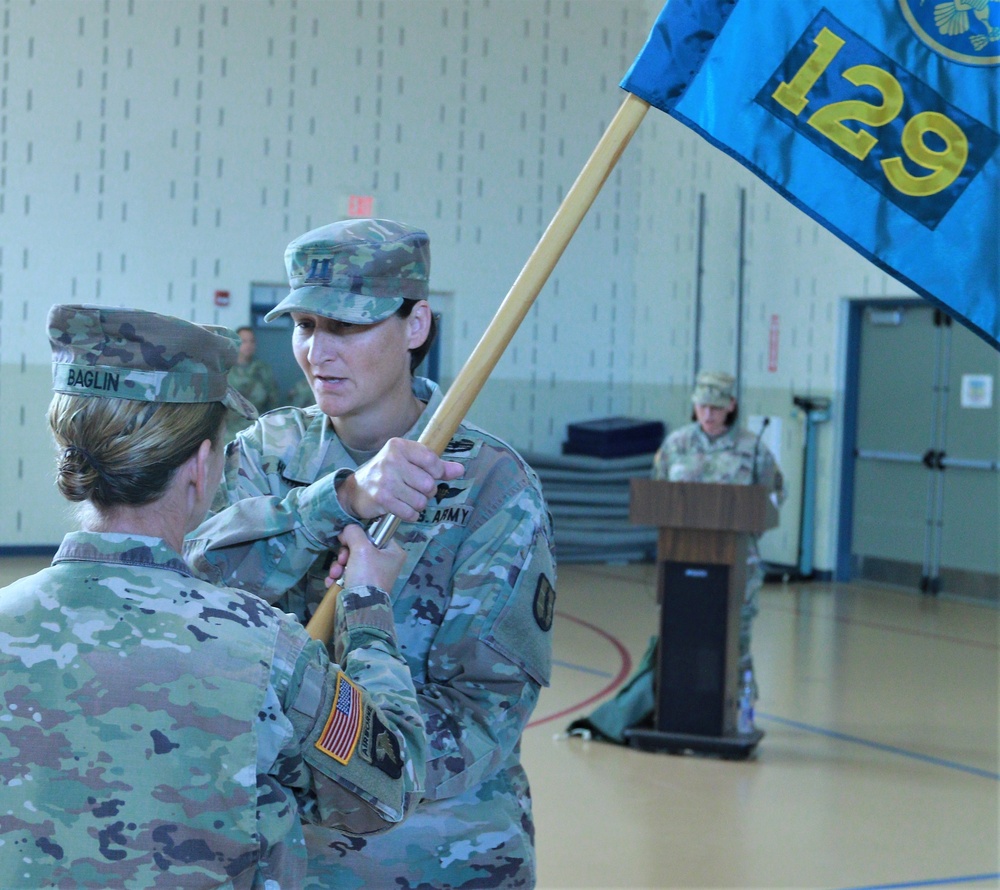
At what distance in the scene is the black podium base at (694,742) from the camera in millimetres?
5809

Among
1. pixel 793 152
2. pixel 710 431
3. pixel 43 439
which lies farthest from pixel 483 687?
pixel 43 439

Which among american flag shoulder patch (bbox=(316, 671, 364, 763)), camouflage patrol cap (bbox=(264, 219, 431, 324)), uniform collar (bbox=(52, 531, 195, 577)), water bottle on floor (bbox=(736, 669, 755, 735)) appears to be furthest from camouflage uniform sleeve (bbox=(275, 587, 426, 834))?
water bottle on floor (bbox=(736, 669, 755, 735))

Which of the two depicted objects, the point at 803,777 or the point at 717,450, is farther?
the point at 717,450

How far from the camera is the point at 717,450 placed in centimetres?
699

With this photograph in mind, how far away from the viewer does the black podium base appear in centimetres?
581

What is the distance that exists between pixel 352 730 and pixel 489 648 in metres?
0.42

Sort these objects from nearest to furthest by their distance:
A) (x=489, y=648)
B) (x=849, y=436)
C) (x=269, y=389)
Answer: (x=489, y=648) < (x=269, y=389) < (x=849, y=436)

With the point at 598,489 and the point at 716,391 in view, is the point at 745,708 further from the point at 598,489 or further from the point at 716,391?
the point at 598,489

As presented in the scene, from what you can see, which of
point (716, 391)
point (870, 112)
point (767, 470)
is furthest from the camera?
point (716, 391)

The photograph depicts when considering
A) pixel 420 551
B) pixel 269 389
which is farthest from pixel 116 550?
pixel 269 389

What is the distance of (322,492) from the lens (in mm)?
1850

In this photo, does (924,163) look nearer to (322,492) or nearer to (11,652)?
(322,492)

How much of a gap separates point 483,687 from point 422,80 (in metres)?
10.7

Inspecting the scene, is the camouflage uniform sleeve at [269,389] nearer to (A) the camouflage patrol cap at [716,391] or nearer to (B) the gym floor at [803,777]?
(B) the gym floor at [803,777]
